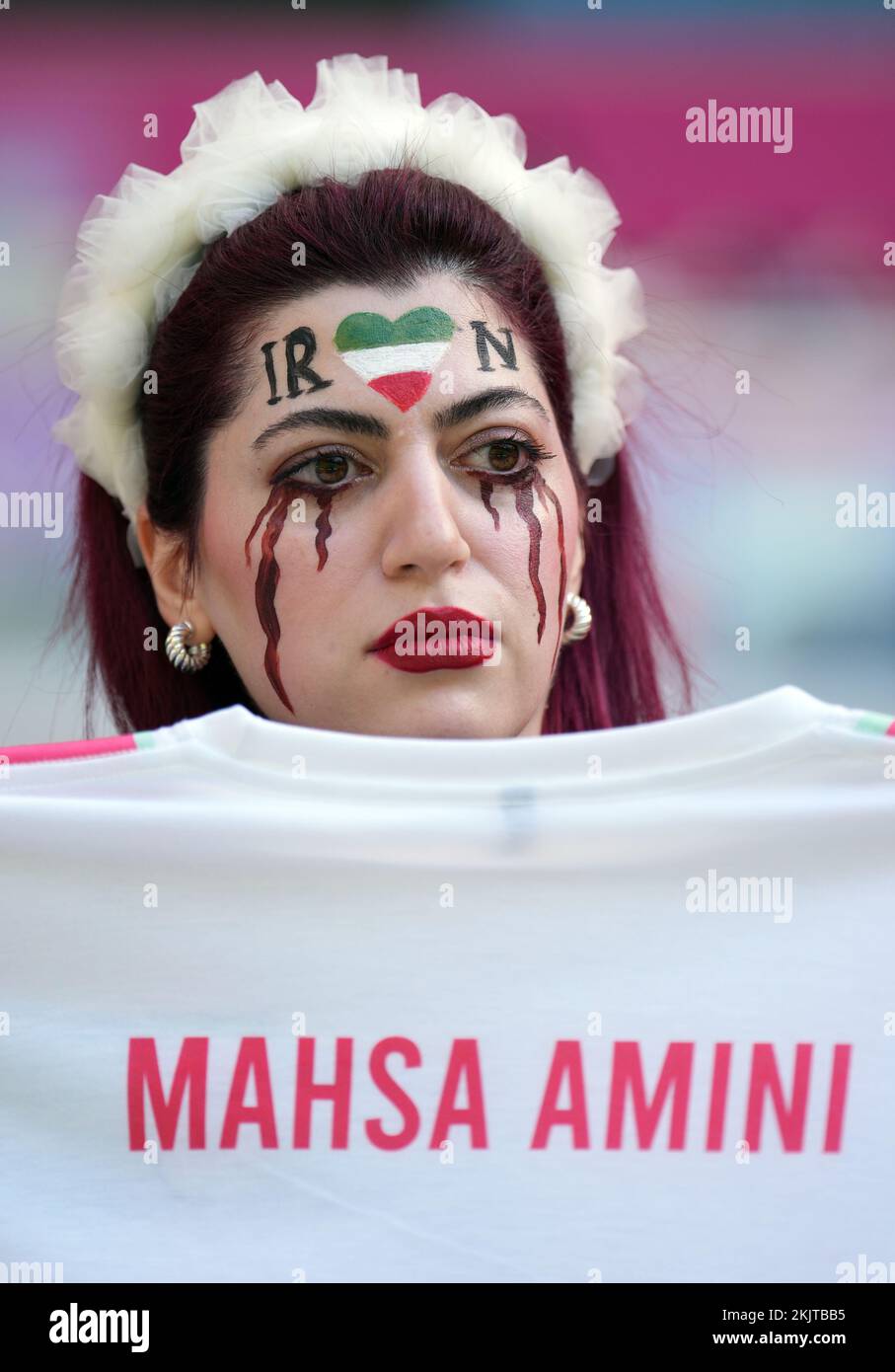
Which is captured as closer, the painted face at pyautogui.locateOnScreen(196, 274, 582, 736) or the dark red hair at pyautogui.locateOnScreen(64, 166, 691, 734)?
the painted face at pyautogui.locateOnScreen(196, 274, 582, 736)

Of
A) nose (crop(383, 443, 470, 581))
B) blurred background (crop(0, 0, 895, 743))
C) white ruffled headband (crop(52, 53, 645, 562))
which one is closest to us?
nose (crop(383, 443, 470, 581))

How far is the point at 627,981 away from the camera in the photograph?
1355mm

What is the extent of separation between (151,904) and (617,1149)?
0.44 metres

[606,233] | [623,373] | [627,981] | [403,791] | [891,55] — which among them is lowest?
[627,981]

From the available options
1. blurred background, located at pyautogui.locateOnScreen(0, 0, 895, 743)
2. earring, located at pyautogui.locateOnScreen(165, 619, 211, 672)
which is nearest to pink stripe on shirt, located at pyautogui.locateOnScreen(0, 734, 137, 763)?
→ earring, located at pyautogui.locateOnScreen(165, 619, 211, 672)

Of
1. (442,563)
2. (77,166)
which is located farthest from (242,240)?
(77,166)

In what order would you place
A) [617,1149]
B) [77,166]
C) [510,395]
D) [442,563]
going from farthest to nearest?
1. [77,166]
2. [510,395]
3. [442,563]
4. [617,1149]

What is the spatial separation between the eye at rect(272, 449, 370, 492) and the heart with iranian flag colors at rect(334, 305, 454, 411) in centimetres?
8

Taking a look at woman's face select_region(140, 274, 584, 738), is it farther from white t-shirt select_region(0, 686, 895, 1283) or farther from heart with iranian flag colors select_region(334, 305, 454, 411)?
white t-shirt select_region(0, 686, 895, 1283)

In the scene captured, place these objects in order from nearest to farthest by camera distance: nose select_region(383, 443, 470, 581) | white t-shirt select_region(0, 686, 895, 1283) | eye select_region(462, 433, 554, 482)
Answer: white t-shirt select_region(0, 686, 895, 1283) < nose select_region(383, 443, 470, 581) < eye select_region(462, 433, 554, 482)

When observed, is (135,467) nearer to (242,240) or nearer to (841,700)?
(242,240)

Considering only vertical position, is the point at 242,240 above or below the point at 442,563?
above

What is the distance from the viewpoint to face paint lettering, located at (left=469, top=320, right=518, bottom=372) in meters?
1.68

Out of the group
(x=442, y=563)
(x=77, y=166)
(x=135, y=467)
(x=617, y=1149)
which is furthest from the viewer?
(x=77, y=166)
